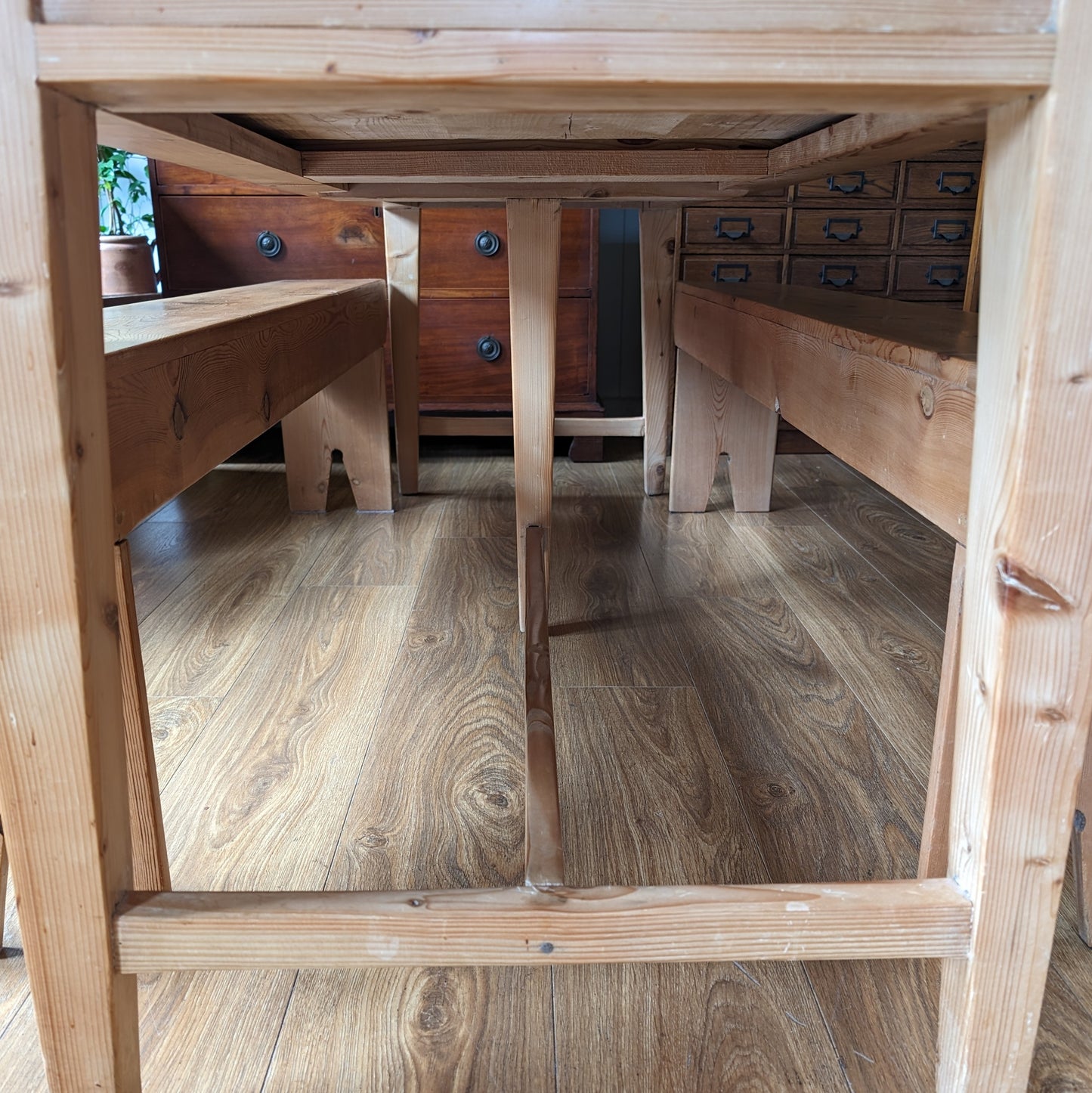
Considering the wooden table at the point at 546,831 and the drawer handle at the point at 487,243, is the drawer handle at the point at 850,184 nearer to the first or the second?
the drawer handle at the point at 487,243

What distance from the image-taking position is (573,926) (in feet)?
1.98

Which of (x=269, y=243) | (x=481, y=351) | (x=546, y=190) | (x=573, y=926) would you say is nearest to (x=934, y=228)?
(x=481, y=351)

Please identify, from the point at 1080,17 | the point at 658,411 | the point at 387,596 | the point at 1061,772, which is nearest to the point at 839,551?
the point at 658,411

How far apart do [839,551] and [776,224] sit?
0.93m

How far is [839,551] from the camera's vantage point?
Answer: 1.86 m

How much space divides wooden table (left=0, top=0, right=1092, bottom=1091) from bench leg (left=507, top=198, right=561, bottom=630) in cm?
63

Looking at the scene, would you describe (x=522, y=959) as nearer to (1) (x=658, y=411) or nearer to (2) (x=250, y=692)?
(2) (x=250, y=692)

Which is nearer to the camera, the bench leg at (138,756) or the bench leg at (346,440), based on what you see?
the bench leg at (138,756)

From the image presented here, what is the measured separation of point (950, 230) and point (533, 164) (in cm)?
171

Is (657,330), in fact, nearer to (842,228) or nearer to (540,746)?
(842,228)

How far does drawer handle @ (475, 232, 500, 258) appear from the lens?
231cm

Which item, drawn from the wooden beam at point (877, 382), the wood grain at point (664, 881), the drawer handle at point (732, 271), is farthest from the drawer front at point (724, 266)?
the wood grain at point (664, 881)

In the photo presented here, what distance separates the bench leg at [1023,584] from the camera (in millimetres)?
507

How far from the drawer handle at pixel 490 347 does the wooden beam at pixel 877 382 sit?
1.04 metres
